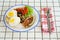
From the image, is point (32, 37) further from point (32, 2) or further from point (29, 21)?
point (32, 2)

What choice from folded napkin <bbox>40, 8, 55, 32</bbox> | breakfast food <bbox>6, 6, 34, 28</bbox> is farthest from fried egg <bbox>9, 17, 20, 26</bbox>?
folded napkin <bbox>40, 8, 55, 32</bbox>

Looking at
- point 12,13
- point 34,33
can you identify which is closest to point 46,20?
point 34,33

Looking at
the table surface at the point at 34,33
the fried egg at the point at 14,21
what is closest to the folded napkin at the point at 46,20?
the table surface at the point at 34,33

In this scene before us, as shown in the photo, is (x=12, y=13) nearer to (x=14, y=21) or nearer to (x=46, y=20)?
(x=14, y=21)

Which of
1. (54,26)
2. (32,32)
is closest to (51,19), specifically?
(54,26)

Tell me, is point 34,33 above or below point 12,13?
below

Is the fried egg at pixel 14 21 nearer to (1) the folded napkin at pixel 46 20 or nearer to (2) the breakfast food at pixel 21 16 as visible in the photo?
(2) the breakfast food at pixel 21 16

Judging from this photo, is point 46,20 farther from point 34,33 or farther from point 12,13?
point 12,13

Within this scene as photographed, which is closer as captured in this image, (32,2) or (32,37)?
(32,37)
